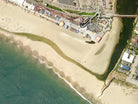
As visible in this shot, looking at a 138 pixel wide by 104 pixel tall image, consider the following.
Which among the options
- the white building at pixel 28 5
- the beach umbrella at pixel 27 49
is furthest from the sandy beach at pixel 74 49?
the white building at pixel 28 5

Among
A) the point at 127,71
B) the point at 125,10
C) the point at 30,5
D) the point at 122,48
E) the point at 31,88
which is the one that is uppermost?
the point at 125,10

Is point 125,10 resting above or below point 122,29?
above

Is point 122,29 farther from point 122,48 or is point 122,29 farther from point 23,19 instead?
point 23,19

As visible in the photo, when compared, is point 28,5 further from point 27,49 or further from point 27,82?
point 27,82

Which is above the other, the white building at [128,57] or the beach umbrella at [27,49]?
the white building at [128,57]

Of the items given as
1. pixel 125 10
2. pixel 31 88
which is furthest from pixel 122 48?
pixel 31 88

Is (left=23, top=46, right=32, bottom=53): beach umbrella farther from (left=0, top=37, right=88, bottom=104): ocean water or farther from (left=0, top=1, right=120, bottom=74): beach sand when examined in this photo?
(left=0, top=1, right=120, bottom=74): beach sand

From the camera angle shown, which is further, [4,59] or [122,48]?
[4,59]

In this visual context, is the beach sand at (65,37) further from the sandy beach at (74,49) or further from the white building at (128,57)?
the white building at (128,57)
